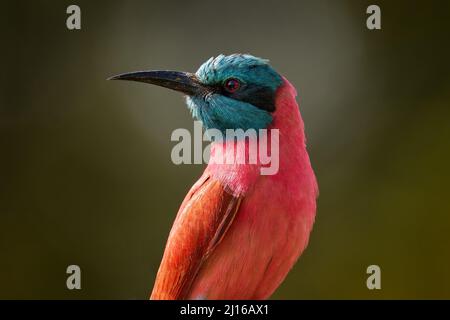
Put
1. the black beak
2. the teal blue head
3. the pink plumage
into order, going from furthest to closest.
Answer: the black beak < the teal blue head < the pink plumage

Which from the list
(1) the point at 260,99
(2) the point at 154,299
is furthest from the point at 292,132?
(2) the point at 154,299

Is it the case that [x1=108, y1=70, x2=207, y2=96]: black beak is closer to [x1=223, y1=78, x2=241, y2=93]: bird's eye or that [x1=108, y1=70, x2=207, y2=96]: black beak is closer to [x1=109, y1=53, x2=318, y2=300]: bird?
[x1=109, y1=53, x2=318, y2=300]: bird

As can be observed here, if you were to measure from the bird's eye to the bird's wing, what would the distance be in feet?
1.67

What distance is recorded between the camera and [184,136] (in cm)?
400

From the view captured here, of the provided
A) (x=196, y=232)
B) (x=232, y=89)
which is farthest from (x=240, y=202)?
(x=232, y=89)

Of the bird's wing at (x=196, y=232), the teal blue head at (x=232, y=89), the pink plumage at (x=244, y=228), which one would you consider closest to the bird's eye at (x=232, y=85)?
the teal blue head at (x=232, y=89)

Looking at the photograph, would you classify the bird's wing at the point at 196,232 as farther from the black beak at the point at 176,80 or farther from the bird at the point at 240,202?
the black beak at the point at 176,80

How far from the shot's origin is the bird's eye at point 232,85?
3723 millimetres

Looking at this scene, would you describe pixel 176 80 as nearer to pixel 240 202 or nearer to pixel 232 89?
pixel 232 89

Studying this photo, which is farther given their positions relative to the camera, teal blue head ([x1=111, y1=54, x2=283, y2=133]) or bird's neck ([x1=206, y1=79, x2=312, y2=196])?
teal blue head ([x1=111, y1=54, x2=283, y2=133])

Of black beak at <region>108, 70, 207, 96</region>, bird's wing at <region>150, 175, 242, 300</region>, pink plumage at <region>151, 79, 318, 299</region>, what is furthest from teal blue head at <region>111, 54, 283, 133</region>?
bird's wing at <region>150, 175, 242, 300</region>

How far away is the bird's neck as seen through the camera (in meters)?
3.45

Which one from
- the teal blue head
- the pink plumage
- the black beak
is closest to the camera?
the pink plumage

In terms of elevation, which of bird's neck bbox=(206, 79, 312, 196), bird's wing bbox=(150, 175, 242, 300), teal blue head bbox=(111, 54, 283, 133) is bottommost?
bird's wing bbox=(150, 175, 242, 300)
